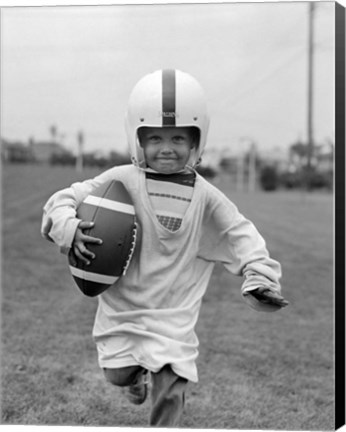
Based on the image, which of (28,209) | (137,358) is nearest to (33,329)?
(137,358)

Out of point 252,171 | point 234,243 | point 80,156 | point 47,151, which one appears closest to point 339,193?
point 234,243

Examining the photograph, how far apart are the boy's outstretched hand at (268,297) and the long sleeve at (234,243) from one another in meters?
0.04

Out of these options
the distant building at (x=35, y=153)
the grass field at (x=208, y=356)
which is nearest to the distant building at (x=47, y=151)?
the distant building at (x=35, y=153)

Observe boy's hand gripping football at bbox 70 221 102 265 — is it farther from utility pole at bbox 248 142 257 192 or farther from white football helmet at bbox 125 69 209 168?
utility pole at bbox 248 142 257 192

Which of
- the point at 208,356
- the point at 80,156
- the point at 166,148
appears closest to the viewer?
the point at 166,148

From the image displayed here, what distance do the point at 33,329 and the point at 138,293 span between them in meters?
2.21

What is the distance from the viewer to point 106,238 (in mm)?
2969

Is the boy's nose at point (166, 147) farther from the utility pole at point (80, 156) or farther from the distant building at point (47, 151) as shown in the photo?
the distant building at point (47, 151)

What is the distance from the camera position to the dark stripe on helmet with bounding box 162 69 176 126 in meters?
2.98

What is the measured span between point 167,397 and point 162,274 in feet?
1.55

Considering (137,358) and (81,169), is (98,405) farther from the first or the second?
(81,169)

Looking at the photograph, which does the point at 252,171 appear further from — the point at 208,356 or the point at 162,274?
the point at 162,274

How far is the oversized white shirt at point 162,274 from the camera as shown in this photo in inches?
119

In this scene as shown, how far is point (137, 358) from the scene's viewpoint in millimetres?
3100
